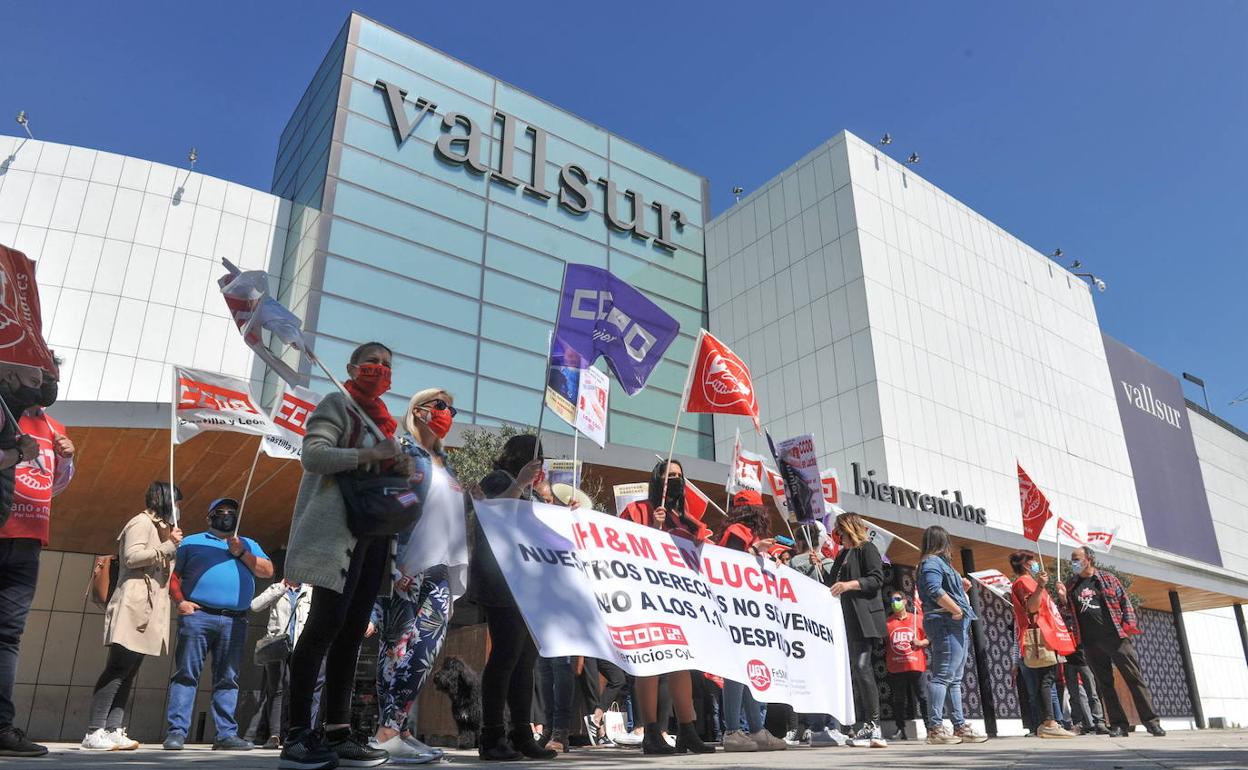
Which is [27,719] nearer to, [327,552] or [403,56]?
[327,552]

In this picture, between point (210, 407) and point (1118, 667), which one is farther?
point (1118, 667)

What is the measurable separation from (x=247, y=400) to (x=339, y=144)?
12.5 m

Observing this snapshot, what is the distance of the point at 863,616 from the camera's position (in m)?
6.80

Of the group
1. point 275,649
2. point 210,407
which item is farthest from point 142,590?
point 210,407

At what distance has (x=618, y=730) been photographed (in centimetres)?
716

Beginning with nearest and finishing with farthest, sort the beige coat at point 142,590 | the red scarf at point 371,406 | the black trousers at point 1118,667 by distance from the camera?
the red scarf at point 371,406 < the beige coat at point 142,590 < the black trousers at point 1118,667

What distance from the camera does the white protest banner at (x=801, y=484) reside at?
8.39 metres

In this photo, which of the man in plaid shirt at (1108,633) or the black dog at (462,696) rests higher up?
the man in plaid shirt at (1108,633)

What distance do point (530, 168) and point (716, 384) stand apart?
54.6ft

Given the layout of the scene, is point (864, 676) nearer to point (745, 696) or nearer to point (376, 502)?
point (745, 696)

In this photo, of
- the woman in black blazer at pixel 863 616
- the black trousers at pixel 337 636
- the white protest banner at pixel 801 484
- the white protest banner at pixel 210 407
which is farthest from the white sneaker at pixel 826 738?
the white protest banner at pixel 210 407

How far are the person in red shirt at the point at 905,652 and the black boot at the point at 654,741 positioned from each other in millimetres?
3389

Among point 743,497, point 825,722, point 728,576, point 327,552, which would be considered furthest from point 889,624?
point 327,552

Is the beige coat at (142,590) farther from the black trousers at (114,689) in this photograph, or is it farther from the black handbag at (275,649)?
the black handbag at (275,649)
